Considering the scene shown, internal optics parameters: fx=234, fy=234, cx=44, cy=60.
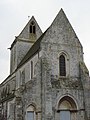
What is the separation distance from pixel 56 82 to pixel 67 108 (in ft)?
9.61

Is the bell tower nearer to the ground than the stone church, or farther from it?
farther from it

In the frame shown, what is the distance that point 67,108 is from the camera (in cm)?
2397


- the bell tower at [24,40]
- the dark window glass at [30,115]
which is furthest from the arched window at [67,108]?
the bell tower at [24,40]

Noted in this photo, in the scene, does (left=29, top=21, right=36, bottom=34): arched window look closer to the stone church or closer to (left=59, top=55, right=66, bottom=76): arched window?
the stone church

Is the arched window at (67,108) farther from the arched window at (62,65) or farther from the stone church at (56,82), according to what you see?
the arched window at (62,65)

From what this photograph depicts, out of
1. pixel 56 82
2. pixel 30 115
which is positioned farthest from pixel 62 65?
pixel 30 115

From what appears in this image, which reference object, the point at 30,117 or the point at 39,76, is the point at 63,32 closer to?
the point at 39,76

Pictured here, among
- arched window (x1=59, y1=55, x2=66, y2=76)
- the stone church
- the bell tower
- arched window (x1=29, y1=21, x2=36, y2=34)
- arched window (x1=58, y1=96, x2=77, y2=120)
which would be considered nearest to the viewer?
the stone church

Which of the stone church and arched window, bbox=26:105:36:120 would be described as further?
arched window, bbox=26:105:36:120

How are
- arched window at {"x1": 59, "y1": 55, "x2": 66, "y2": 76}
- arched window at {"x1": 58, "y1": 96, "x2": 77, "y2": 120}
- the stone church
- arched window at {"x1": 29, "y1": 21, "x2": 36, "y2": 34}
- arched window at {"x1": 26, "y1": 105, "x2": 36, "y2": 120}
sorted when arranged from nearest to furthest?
the stone church
arched window at {"x1": 26, "y1": 105, "x2": 36, "y2": 120}
arched window at {"x1": 58, "y1": 96, "x2": 77, "y2": 120}
arched window at {"x1": 59, "y1": 55, "x2": 66, "y2": 76}
arched window at {"x1": 29, "y1": 21, "x2": 36, "y2": 34}

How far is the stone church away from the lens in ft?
71.8

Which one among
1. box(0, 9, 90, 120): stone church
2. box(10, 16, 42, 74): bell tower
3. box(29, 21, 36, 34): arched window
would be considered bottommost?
box(0, 9, 90, 120): stone church

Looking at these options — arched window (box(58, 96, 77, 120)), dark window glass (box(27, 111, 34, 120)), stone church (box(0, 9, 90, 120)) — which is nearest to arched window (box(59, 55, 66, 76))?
stone church (box(0, 9, 90, 120))

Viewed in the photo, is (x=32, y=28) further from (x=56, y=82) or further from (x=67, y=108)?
(x=67, y=108)
